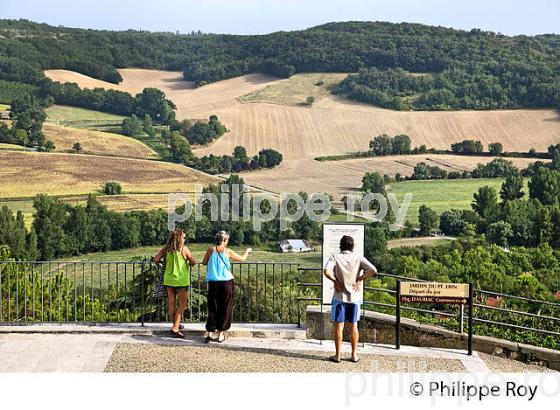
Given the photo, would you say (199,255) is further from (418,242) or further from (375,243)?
(418,242)

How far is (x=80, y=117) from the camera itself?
115250 mm

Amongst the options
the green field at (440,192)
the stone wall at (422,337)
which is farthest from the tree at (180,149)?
the stone wall at (422,337)

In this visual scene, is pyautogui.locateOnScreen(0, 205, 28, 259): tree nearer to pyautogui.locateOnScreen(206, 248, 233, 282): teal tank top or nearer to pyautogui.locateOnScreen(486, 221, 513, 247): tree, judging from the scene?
pyautogui.locateOnScreen(486, 221, 513, 247): tree

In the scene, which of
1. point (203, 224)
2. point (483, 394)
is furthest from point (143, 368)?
point (203, 224)

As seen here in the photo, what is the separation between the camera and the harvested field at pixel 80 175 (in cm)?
8425

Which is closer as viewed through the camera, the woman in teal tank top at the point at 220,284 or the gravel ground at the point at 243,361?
the gravel ground at the point at 243,361

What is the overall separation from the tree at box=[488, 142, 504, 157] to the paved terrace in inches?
3861

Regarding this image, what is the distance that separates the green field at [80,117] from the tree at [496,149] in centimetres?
4372

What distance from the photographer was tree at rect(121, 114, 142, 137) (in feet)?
372

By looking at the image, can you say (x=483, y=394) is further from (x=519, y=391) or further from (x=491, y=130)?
(x=491, y=130)

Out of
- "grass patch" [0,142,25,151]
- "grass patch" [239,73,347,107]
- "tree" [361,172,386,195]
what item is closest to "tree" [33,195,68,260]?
"grass patch" [0,142,25,151]

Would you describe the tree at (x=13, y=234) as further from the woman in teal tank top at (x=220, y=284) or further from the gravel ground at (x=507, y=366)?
the gravel ground at (x=507, y=366)

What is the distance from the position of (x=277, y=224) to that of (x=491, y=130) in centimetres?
4251

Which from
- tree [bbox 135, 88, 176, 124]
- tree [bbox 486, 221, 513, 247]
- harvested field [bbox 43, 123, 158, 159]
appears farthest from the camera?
tree [bbox 135, 88, 176, 124]
